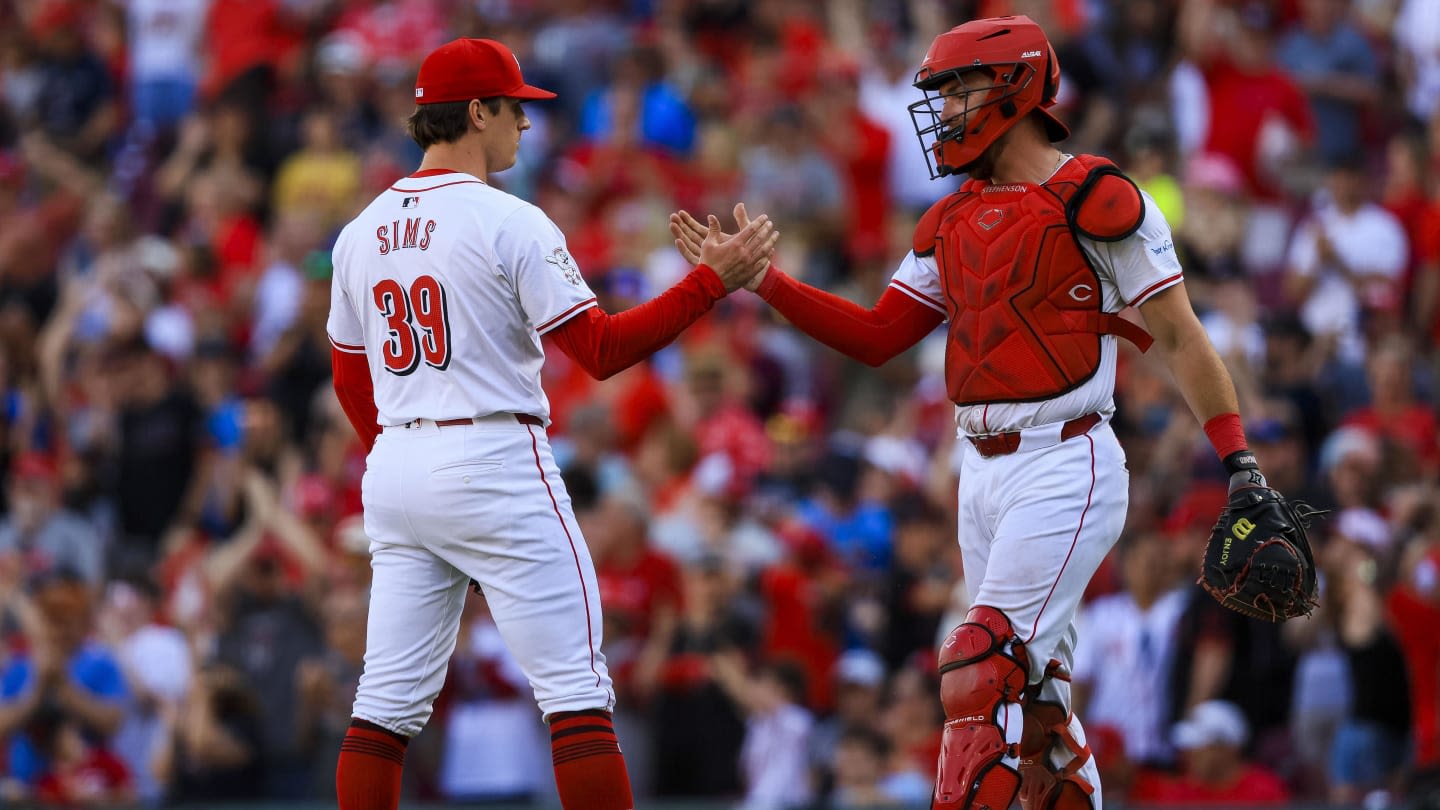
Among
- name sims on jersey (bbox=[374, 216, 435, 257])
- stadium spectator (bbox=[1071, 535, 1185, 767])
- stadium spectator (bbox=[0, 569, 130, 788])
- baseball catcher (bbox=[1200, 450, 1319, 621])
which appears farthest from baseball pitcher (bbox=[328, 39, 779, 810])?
stadium spectator (bbox=[0, 569, 130, 788])

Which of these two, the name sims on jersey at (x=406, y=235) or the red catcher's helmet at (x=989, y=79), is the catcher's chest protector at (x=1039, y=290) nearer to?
the red catcher's helmet at (x=989, y=79)

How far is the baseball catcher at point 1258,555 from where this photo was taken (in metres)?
5.86

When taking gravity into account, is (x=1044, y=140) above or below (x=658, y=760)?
above

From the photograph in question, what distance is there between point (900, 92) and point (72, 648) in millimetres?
6474

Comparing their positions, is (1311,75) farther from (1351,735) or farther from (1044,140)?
(1044,140)

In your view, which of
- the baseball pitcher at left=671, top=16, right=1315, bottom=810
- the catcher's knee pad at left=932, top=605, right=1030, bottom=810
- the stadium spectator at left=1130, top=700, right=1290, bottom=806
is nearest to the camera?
the catcher's knee pad at left=932, top=605, right=1030, bottom=810

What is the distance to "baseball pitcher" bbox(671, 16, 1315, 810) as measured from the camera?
19.5ft

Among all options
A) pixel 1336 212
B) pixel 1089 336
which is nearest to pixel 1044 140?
pixel 1089 336

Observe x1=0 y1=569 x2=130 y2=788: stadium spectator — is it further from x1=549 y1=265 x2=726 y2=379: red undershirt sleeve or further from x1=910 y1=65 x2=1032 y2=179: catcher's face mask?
x1=910 y1=65 x2=1032 y2=179: catcher's face mask

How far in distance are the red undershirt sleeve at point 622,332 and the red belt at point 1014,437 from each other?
993 mm

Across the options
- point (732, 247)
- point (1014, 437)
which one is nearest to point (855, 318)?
point (732, 247)

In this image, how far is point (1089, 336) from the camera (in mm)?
6125

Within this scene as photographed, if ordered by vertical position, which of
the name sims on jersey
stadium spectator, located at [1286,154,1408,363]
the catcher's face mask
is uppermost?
the catcher's face mask

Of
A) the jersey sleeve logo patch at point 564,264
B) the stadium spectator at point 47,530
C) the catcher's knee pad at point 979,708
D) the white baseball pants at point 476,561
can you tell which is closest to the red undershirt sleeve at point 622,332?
the jersey sleeve logo patch at point 564,264
